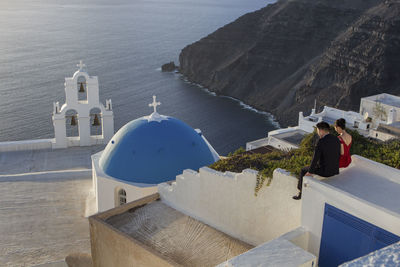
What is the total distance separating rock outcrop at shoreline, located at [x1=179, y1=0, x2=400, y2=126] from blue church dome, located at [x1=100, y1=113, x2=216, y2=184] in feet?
188

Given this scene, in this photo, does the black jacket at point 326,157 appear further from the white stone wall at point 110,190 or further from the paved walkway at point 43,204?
the paved walkway at point 43,204

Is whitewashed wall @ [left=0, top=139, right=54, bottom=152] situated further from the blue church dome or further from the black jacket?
the black jacket

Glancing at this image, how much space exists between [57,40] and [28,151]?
325 feet

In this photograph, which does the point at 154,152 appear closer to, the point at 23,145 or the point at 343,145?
the point at 343,145

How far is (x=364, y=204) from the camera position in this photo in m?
8.72

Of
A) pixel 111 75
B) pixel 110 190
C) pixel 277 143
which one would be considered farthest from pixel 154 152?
pixel 111 75

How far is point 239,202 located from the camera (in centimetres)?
1221

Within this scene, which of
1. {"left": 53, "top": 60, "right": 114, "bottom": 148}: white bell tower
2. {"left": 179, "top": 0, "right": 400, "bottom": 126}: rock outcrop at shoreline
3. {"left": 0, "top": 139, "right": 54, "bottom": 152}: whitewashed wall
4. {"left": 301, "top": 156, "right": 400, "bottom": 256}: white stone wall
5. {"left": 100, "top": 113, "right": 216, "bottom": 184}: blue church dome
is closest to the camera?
{"left": 301, "top": 156, "right": 400, "bottom": 256}: white stone wall

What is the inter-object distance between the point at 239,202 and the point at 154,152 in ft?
26.3

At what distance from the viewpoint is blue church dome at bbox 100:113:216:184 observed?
19.5 m

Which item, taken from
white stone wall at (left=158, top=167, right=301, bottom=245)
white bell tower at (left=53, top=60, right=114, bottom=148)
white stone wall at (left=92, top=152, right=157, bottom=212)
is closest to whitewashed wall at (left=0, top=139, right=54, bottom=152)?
white bell tower at (left=53, top=60, right=114, bottom=148)

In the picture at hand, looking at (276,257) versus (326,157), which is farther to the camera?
(326,157)

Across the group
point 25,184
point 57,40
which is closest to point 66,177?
point 25,184

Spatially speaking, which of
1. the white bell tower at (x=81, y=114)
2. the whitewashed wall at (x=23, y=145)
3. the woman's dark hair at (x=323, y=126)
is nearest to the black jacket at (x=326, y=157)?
the woman's dark hair at (x=323, y=126)
